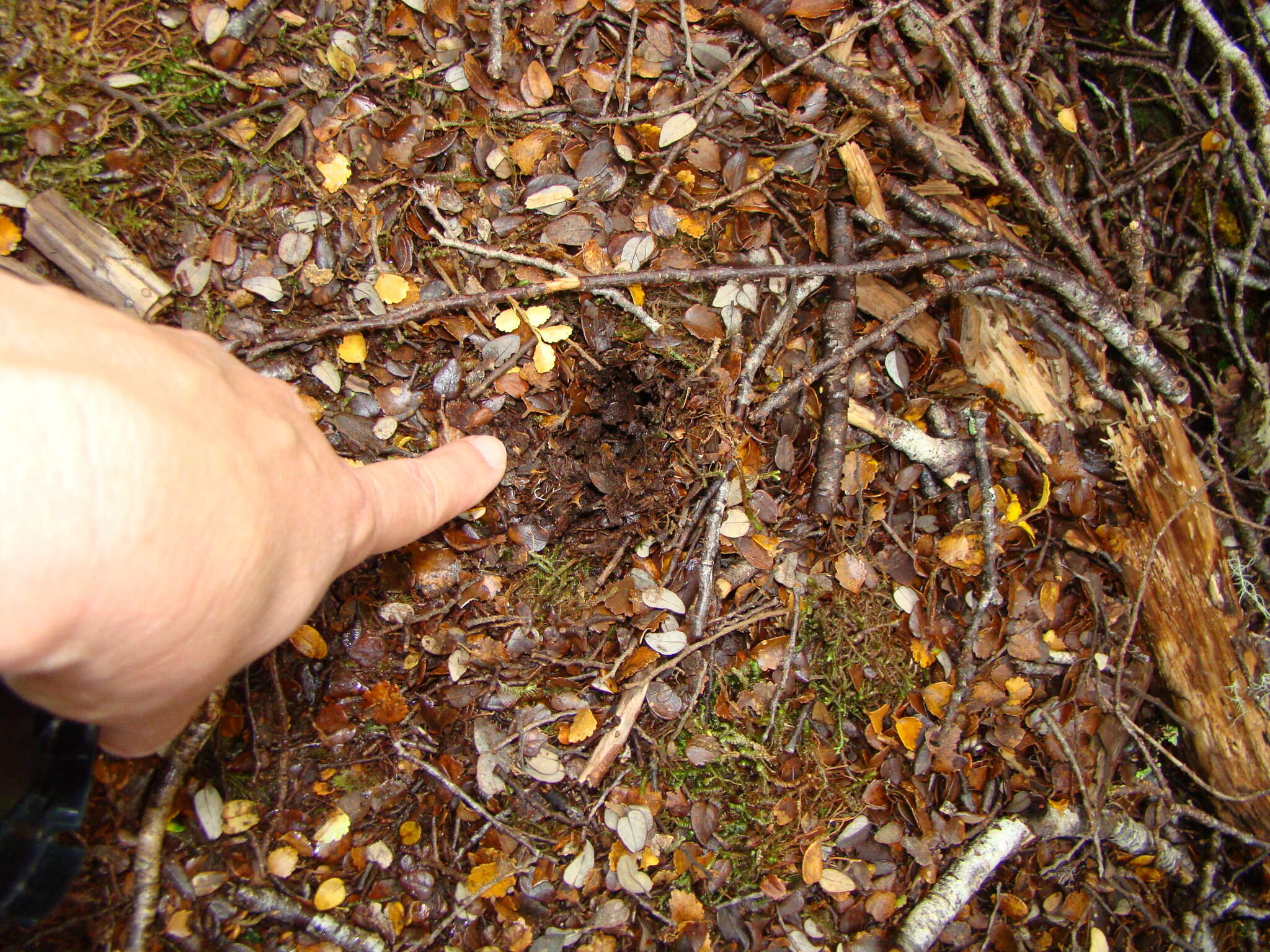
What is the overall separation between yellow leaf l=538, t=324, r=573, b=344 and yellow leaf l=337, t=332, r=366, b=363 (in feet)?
1.99

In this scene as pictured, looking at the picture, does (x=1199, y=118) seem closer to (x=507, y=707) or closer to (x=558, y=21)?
(x=558, y=21)

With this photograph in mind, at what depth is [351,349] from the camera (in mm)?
2352

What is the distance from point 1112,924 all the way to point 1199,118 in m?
3.14

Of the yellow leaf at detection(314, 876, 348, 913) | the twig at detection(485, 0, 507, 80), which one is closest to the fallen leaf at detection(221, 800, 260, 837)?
the yellow leaf at detection(314, 876, 348, 913)

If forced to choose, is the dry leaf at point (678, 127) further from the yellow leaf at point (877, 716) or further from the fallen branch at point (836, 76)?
the yellow leaf at point (877, 716)

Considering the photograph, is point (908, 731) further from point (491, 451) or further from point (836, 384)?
point (491, 451)

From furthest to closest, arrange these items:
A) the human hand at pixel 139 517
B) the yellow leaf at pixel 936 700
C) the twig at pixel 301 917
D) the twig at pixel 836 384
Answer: the yellow leaf at pixel 936 700 < the twig at pixel 836 384 < the twig at pixel 301 917 < the human hand at pixel 139 517

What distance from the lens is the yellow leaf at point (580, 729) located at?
2.32m

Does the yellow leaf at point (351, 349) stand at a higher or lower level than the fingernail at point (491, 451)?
higher

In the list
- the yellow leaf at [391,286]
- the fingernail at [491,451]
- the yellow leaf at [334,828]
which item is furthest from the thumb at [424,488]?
the yellow leaf at [334,828]

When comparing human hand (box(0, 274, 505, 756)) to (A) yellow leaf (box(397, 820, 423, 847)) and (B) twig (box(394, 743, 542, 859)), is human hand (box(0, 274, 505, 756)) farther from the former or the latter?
(A) yellow leaf (box(397, 820, 423, 847))

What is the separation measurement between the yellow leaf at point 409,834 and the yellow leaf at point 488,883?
0.70ft

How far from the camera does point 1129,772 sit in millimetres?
2664

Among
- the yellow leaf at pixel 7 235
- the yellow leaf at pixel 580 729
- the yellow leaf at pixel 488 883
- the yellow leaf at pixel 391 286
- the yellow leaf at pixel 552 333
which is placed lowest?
the yellow leaf at pixel 488 883
